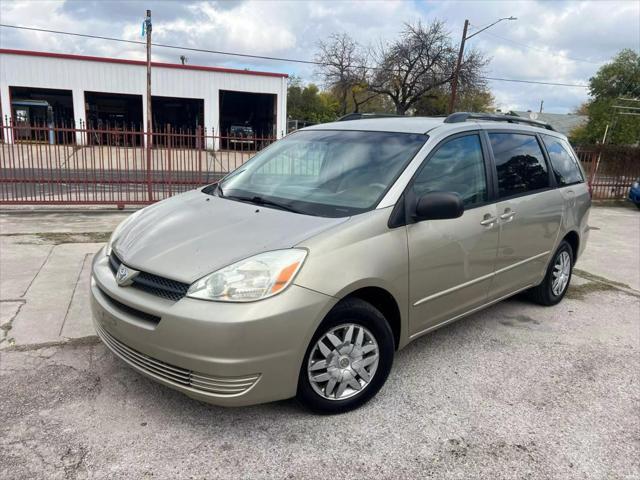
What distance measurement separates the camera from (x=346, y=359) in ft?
9.39

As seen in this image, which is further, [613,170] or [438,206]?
[613,170]

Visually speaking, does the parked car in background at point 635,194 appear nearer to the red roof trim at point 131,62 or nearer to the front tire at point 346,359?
the front tire at point 346,359

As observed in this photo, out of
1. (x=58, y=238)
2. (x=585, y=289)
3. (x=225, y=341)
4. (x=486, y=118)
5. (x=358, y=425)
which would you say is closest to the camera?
(x=225, y=341)

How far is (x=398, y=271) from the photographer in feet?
9.84

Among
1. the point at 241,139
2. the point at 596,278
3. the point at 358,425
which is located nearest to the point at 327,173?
the point at 358,425

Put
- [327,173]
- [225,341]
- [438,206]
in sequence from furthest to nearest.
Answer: [327,173] < [438,206] < [225,341]

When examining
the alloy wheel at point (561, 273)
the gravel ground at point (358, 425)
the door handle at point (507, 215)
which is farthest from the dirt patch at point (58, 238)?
the alloy wheel at point (561, 273)

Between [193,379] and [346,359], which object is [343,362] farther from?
[193,379]

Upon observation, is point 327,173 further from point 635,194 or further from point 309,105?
point 309,105

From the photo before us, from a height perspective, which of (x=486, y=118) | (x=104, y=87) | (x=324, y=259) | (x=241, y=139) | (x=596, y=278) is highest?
(x=104, y=87)

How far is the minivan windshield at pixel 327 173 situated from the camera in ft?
10.5

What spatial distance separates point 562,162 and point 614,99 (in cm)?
5633

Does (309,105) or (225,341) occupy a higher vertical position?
(309,105)

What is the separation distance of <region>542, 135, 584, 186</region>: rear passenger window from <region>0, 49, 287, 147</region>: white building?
21.5 metres
